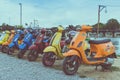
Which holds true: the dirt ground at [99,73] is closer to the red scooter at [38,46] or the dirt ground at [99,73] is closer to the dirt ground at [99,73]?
the dirt ground at [99,73]

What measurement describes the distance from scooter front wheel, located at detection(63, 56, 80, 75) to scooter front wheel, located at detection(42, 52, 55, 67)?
1.66 meters

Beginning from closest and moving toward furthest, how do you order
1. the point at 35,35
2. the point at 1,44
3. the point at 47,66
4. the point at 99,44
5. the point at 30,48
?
the point at 99,44
the point at 47,66
the point at 30,48
the point at 35,35
the point at 1,44

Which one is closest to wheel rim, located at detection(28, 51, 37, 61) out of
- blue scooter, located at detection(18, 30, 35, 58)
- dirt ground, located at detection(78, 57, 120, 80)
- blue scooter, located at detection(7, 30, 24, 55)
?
blue scooter, located at detection(18, 30, 35, 58)

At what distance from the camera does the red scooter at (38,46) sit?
34.5 feet

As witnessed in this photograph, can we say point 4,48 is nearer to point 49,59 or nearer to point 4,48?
point 4,48

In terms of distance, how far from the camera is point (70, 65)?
24.6 feet

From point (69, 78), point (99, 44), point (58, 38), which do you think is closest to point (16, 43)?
point (58, 38)

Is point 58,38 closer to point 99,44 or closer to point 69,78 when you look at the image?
point 99,44

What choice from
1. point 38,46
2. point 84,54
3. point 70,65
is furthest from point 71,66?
point 38,46

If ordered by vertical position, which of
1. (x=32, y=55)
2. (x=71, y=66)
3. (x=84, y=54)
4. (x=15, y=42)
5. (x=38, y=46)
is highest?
(x=15, y=42)

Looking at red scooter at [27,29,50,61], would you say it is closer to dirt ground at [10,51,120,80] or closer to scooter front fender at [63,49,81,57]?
dirt ground at [10,51,120,80]

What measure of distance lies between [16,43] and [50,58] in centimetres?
382

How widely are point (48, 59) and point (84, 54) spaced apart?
1.68 meters

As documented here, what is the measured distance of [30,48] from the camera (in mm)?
10492
